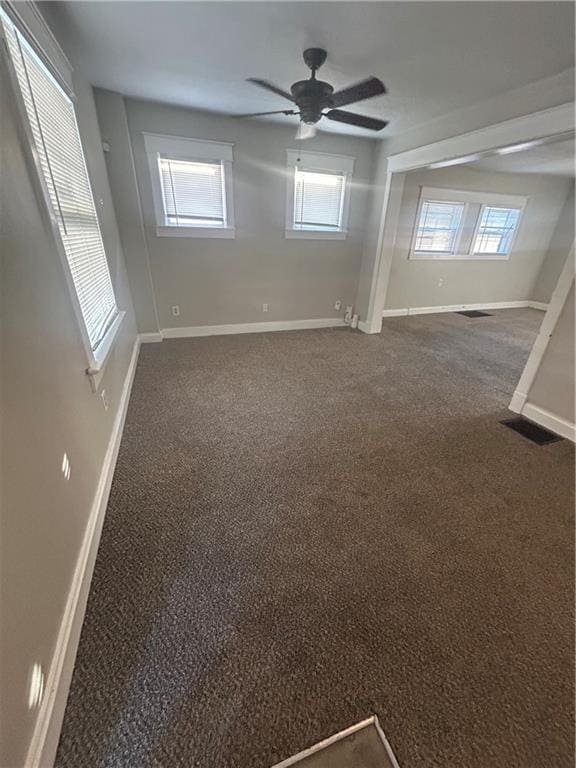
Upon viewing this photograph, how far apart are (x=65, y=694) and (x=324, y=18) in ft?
10.7

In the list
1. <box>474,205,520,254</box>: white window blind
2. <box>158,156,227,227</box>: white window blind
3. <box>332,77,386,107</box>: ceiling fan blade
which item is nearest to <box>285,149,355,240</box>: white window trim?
<box>158,156,227,227</box>: white window blind

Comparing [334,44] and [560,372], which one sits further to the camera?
[560,372]

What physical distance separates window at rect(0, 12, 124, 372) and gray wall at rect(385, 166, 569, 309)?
4503 mm

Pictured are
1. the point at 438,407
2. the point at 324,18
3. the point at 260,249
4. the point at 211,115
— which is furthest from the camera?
the point at 260,249

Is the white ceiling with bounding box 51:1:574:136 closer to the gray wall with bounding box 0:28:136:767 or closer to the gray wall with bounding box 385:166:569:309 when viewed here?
the gray wall with bounding box 0:28:136:767

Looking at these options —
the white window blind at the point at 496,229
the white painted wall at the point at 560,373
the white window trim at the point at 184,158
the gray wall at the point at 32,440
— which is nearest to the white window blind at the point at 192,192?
the white window trim at the point at 184,158

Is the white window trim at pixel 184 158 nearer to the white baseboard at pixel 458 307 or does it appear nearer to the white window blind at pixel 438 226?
the white baseboard at pixel 458 307

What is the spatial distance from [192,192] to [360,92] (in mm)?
2353

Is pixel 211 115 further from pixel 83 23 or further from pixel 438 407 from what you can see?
pixel 438 407

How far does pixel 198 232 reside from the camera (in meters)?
3.77

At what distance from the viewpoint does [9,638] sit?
75 cm

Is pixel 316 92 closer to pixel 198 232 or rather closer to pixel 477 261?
pixel 198 232

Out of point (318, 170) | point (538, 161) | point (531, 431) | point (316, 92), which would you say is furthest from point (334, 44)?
point (538, 161)

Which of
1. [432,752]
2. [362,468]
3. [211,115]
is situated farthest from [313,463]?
[211,115]
